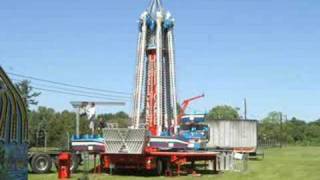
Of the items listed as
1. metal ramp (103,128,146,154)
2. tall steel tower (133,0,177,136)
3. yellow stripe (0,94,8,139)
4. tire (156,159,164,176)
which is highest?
tall steel tower (133,0,177,136)

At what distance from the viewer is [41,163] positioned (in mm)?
29594

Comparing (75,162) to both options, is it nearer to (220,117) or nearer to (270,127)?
(220,117)

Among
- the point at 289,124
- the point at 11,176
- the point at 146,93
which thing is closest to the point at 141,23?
the point at 146,93

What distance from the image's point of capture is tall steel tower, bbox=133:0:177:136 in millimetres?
46156

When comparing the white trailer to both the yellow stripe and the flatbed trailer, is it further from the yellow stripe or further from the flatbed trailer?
the yellow stripe

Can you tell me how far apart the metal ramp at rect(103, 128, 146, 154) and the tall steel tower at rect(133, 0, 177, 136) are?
53.9 feet

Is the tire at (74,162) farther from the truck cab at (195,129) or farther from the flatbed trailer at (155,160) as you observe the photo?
the truck cab at (195,129)

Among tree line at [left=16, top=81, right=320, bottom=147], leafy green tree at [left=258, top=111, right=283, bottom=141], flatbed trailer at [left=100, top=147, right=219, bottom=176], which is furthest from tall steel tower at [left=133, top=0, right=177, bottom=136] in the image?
leafy green tree at [left=258, top=111, right=283, bottom=141]

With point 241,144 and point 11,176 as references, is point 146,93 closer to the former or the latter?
point 241,144

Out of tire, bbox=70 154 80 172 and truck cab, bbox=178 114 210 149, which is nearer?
tire, bbox=70 154 80 172

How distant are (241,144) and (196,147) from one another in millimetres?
17680

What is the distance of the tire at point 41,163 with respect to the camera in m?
29.3

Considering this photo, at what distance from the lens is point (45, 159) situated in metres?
29.7

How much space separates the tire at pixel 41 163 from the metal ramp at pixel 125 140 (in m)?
3.01
